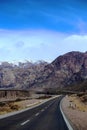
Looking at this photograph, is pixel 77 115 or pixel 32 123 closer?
pixel 32 123

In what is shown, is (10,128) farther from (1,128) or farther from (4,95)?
(4,95)

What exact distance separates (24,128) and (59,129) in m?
1.97

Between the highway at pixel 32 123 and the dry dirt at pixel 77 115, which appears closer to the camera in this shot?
the highway at pixel 32 123

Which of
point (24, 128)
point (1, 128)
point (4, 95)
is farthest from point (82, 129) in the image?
point (4, 95)

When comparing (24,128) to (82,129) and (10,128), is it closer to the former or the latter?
(10,128)

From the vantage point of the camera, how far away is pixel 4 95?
178m

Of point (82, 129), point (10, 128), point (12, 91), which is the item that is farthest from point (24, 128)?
point (12, 91)

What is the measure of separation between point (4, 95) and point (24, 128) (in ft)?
533

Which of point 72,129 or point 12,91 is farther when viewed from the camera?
point 12,91

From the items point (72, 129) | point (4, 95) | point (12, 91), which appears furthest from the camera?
point (12, 91)

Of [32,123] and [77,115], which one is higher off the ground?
[77,115]

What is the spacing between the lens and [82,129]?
17844 millimetres

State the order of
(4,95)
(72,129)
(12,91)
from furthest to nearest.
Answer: (12,91)
(4,95)
(72,129)

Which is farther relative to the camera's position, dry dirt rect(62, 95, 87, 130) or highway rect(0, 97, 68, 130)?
dry dirt rect(62, 95, 87, 130)
